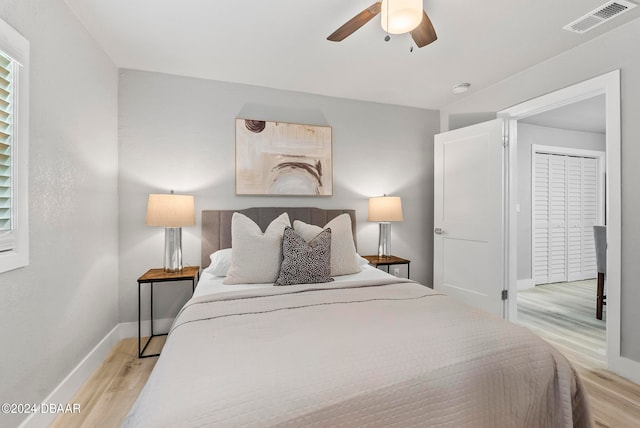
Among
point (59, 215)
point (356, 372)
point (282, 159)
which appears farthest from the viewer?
point (282, 159)

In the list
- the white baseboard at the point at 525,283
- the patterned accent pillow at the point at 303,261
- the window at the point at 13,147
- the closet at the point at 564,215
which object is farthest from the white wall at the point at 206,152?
the closet at the point at 564,215

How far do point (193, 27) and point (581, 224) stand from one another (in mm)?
6356

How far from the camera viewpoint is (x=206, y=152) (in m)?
3.01

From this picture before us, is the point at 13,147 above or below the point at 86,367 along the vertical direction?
above

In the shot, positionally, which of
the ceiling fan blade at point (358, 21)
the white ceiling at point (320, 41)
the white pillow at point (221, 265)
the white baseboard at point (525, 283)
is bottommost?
the white baseboard at point (525, 283)

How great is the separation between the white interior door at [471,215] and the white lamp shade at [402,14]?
6.34ft

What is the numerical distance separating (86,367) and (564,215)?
6518 millimetres

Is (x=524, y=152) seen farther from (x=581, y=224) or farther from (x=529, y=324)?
(x=529, y=324)

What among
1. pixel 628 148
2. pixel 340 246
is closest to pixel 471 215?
pixel 628 148

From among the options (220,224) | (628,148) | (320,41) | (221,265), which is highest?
(320,41)

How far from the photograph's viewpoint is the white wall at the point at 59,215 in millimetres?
1479

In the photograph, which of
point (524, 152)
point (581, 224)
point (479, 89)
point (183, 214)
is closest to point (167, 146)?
point (183, 214)

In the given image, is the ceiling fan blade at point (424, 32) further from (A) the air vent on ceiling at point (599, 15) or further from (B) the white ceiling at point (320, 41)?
(A) the air vent on ceiling at point (599, 15)

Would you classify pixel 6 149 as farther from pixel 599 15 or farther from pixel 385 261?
pixel 599 15
